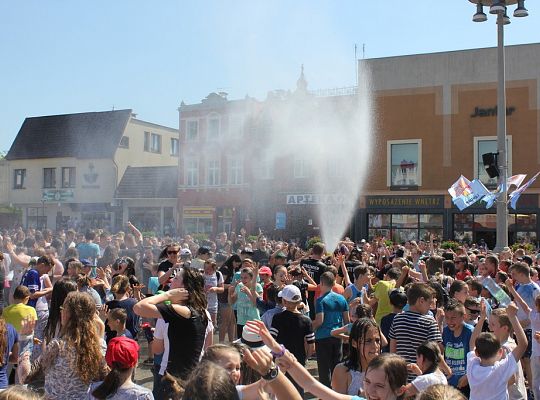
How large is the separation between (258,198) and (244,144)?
3.43 metres

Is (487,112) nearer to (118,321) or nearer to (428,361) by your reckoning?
(118,321)

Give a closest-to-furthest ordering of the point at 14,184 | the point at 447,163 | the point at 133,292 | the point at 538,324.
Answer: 1. the point at 538,324
2. the point at 133,292
3. the point at 447,163
4. the point at 14,184

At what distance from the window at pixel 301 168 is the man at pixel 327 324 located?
26.0m

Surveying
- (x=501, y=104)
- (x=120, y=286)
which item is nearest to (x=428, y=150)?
(x=501, y=104)

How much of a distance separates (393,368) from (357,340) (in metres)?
1.01

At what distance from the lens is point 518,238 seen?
2764 cm

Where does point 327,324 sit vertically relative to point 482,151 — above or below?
below

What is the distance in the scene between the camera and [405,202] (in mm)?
30391

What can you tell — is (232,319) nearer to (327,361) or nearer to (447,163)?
(327,361)

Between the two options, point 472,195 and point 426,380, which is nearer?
point 426,380

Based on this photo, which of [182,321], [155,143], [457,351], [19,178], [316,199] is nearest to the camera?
[182,321]

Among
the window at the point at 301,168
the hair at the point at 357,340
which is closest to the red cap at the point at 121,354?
the hair at the point at 357,340

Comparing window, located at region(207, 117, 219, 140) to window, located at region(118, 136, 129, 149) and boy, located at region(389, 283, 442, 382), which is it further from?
boy, located at region(389, 283, 442, 382)

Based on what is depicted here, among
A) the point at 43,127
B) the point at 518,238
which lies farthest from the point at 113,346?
the point at 43,127
